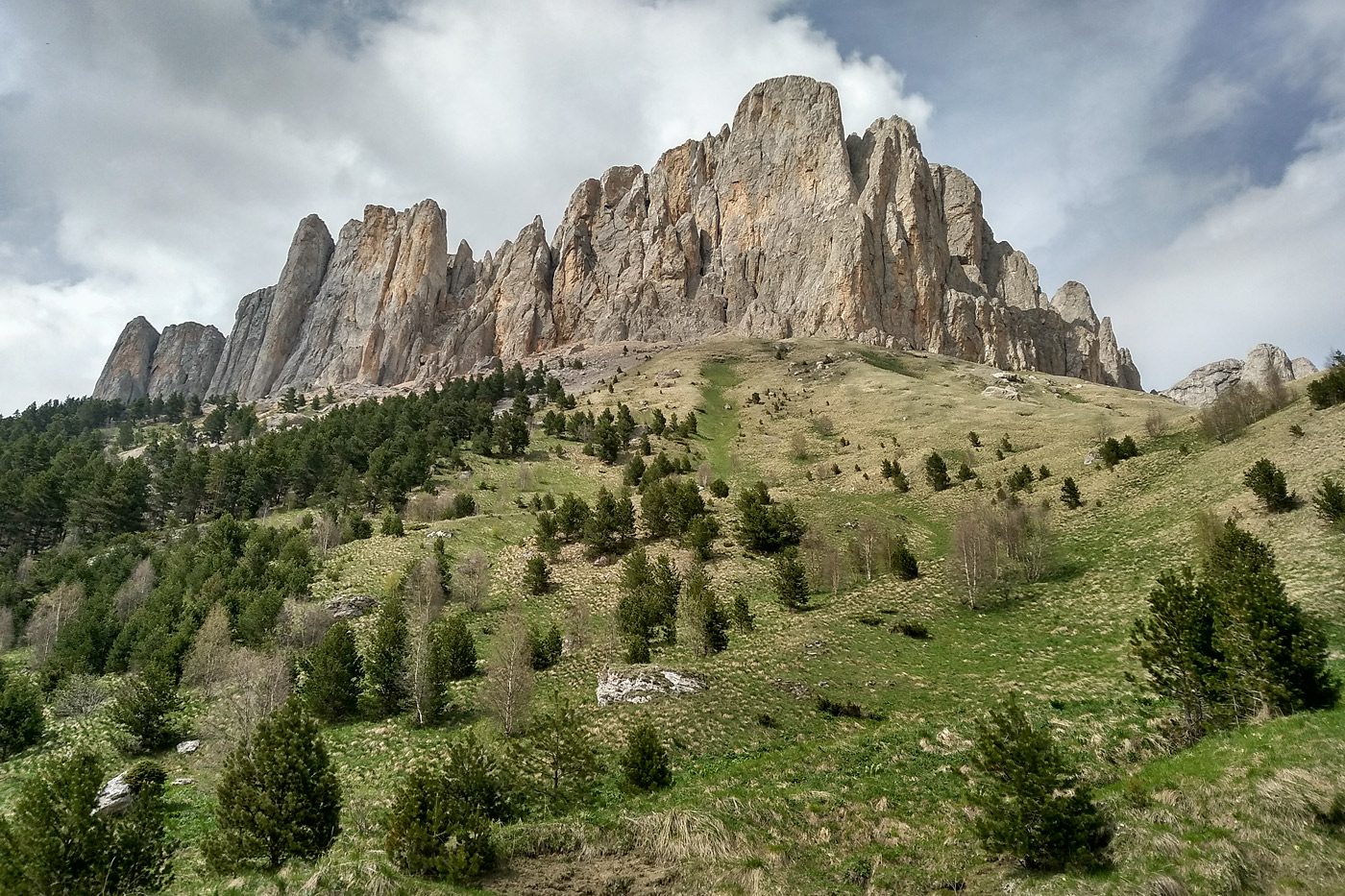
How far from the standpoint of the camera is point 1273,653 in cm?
1508

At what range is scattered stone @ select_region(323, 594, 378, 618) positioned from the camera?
38750 millimetres

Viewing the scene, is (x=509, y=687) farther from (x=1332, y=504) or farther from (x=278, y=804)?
(x=1332, y=504)

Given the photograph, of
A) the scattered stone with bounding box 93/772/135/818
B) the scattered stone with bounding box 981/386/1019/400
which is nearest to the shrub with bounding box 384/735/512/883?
the scattered stone with bounding box 93/772/135/818

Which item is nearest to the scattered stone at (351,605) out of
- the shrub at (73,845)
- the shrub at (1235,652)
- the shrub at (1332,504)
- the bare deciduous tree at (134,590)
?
the bare deciduous tree at (134,590)

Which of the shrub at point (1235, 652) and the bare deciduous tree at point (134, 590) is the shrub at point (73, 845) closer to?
the shrub at point (1235, 652)

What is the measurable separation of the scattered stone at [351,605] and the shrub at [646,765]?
28.6 m

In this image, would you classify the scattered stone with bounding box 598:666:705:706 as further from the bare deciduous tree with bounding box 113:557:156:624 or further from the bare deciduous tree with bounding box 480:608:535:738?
the bare deciduous tree with bounding box 113:557:156:624

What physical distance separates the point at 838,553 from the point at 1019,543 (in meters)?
11.0

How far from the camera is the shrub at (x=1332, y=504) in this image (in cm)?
2881

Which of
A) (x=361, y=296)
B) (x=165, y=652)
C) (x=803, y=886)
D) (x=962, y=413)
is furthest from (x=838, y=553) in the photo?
(x=361, y=296)

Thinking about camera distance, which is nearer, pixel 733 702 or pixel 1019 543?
pixel 733 702

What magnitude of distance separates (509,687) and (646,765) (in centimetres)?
856

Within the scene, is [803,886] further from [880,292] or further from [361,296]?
[361,296]

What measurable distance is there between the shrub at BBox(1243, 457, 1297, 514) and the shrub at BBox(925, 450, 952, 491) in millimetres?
23676
